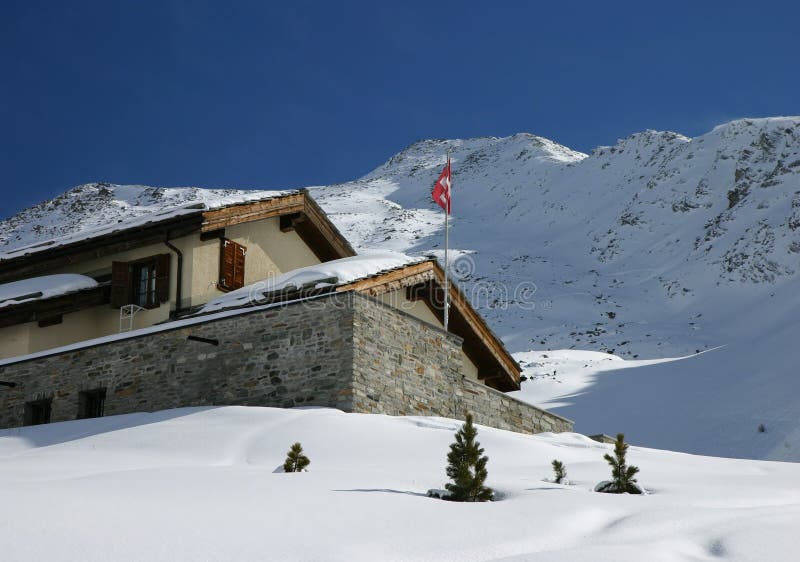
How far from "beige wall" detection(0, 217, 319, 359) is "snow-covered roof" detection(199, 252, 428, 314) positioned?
2.60ft

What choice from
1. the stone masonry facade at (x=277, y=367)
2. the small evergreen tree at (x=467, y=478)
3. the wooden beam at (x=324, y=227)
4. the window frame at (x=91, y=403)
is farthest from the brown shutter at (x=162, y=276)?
the small evergreen tree at (x=467, y=478)

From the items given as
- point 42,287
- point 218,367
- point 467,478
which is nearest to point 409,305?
point 218,367

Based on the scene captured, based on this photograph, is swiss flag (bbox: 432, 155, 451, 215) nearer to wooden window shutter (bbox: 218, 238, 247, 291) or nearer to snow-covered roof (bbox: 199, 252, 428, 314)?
snow-covered roof (bbox: 199, 252, 428, 314)

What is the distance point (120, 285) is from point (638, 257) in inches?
2369

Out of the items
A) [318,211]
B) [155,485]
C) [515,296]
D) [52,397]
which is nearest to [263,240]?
A: [318,211]

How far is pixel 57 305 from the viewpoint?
2112cm

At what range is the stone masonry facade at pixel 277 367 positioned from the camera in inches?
676

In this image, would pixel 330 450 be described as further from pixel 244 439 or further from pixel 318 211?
pixel 318 211

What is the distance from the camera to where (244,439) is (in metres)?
14.6

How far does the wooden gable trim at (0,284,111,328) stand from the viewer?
69.0 feet

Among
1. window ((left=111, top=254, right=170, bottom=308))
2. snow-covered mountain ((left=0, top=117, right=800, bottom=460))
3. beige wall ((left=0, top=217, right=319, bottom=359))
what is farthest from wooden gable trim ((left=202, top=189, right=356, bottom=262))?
snow-covered mountain ((left=0, top=117, right=800, bottom=460))

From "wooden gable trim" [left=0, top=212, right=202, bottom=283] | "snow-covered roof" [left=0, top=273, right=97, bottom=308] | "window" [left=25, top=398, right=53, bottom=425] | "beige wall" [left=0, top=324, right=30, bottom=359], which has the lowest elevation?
"window" [left=25, top=398, right=53, bottom=425]

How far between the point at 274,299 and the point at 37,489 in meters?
9.37

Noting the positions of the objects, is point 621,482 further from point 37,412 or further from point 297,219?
point 297,219
